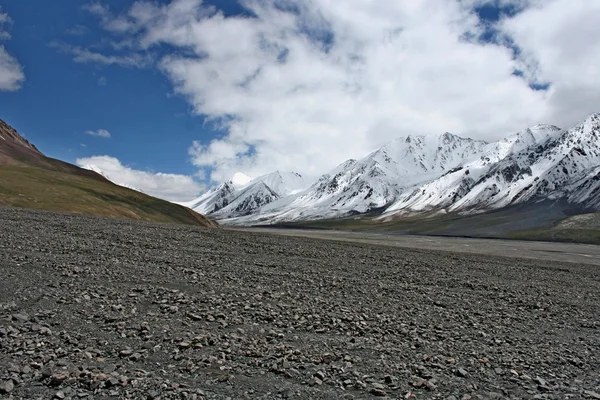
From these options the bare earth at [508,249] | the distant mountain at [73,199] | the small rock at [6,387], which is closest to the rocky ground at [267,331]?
the small rock at [6,387]

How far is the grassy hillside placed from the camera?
75056mm

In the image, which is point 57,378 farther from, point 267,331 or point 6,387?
point 267,331

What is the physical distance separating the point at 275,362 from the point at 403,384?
3.60 metres

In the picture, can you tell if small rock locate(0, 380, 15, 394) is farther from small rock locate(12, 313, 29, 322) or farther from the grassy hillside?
the grassy hillside

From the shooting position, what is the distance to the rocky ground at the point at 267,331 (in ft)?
33.9

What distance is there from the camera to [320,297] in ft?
64.5

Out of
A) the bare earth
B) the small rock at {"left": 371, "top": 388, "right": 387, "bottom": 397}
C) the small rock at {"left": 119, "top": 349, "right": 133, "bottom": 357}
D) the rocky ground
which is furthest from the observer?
the bare earth

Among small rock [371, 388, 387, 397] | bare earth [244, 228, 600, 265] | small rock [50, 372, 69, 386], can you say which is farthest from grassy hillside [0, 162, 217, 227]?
small rock [371, 388, 387, 397]

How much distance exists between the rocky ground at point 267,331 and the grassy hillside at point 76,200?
54434 mm

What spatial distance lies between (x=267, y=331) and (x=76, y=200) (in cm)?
8483

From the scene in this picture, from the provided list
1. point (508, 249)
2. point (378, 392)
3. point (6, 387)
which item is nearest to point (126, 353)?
point (6, 387)

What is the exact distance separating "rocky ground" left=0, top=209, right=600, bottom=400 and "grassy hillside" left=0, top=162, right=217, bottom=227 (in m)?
54.4

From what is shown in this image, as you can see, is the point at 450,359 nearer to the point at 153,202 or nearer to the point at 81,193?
the point at 81,193

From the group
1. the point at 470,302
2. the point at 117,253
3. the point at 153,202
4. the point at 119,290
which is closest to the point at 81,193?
the point at 153,202
